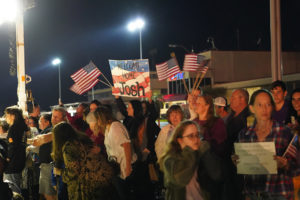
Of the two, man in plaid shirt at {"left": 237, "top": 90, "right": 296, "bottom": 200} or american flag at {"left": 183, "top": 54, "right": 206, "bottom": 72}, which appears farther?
american flag at {"left": 183, "top": 54, "right": 206, "bottom": 72}

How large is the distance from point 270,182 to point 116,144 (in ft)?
8.36

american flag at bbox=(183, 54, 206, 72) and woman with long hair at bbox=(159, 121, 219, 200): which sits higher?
american flag at bbox=(183, 54, 206, 72)

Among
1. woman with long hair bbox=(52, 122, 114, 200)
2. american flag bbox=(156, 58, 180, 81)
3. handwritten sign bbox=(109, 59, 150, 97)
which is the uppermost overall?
american flag bbox=(156, 58, 180, 81)

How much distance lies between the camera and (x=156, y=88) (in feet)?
250

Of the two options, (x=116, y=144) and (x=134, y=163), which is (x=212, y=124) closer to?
(x=116, y=144)

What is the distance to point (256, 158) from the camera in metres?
3.99

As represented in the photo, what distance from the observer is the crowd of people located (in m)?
3.74

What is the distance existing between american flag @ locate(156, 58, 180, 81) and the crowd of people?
8.38 m

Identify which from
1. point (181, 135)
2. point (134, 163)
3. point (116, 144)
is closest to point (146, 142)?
point (134, 163)

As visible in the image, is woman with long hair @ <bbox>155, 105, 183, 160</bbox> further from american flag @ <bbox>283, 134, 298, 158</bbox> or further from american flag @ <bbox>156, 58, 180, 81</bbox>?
american flag @ <bbox>156, 58, 180, 81</bbox>

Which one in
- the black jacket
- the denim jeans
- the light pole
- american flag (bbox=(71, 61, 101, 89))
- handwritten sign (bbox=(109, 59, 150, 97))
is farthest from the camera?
american flag (bbox=(71, 61, 101, 89))

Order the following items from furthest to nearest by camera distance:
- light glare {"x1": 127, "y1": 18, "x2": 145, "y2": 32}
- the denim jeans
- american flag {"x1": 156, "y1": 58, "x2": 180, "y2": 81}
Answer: light glare {"x1": 127, "y1": 18, "x2": 145, "y2": 32}
american flag {"x1": 156, "y1": 58, "x2": 180, "y2": 81}
the denim jeans

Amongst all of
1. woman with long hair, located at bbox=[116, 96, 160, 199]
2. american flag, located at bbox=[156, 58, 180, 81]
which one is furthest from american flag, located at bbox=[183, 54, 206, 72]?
woman with long hair, located at bbox=[116, 96, 160, 199]

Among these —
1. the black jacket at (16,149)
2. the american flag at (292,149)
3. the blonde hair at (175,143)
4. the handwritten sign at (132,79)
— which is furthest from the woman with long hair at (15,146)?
the american flag at (292,149)
